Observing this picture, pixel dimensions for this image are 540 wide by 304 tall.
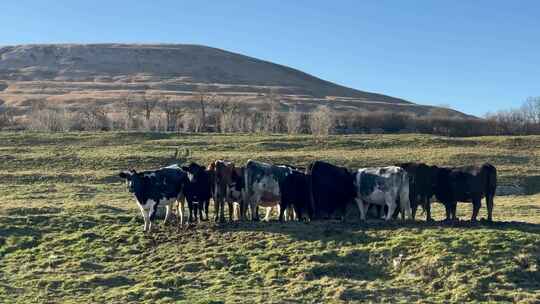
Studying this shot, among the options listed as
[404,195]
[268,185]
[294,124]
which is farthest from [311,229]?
[294,124]

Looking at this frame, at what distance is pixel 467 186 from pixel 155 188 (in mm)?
10290

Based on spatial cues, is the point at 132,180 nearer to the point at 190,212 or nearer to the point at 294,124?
the point at 190,212

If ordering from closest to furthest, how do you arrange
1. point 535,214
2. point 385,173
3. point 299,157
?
point 385,173 < point 535,214 < point 299,157

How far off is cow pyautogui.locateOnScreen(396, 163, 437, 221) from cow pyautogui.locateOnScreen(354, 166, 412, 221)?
769 mm

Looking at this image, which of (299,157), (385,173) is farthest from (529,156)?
(385,173)

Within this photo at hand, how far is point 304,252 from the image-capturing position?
17.1 metres

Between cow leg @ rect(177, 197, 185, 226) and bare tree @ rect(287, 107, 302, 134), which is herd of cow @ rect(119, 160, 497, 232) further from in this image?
bare tree @ rect(287, 107, 302, 134)

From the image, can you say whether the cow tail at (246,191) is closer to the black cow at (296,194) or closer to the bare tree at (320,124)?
the black cow at (296,194)

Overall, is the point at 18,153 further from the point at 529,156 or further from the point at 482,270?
the point at 482,270

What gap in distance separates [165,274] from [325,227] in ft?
17.2

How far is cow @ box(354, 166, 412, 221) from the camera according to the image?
20.4 m

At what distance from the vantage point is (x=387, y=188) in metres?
20.4

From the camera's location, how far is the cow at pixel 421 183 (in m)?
21.3

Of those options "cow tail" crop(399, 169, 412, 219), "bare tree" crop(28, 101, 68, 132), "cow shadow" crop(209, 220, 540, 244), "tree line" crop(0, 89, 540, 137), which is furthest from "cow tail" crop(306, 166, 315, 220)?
"bare tree" crop(28, 101, 68, 132)
